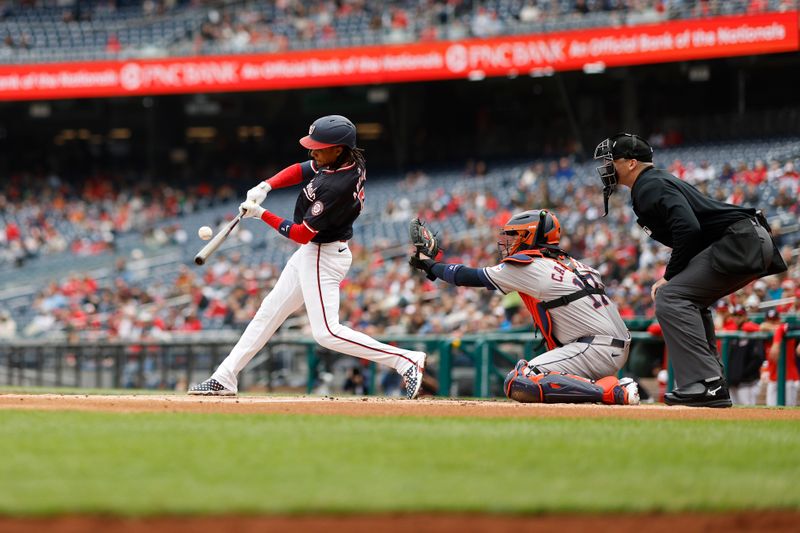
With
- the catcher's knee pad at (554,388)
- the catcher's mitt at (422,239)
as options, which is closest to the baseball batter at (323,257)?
the catcher's mitt at (422,239)

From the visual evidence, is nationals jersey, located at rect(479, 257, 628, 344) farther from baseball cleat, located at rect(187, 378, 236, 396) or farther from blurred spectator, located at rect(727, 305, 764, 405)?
blurred spectator, located at rect(727, 305, 764, 405)

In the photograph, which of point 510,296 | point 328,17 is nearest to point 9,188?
point 328,17

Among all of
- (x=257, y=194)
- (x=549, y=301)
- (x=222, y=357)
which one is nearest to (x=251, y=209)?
(x=257, y=194)

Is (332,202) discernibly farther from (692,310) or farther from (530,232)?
(692,310)

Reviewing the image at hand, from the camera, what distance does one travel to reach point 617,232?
1853cm

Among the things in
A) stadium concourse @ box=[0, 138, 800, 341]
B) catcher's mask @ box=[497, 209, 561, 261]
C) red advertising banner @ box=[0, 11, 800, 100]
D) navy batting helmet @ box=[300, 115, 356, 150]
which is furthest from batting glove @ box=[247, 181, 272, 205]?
red advertising banner @ box=[0, 11, 800, 100]

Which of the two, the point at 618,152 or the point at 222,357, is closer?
the point at 618,152

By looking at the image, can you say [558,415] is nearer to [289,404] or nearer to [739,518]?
[289,404]

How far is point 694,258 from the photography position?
7129mm

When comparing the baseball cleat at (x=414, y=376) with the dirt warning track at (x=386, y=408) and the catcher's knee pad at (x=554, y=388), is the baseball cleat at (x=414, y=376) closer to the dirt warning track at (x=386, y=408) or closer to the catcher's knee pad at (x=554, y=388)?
the dirt warning track at (x=386, y=408)

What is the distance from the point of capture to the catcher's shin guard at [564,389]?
7.16 meters

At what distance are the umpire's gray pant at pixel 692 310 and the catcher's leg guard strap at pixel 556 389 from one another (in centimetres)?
54

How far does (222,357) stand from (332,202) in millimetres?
9543

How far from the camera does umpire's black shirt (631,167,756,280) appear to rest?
6844mm
